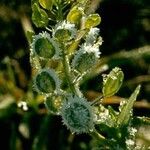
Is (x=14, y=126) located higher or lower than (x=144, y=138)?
higher

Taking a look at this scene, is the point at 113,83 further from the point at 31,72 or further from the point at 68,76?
the point at 31,72

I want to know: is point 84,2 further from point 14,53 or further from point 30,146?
point 14,53

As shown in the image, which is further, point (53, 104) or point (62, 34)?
point (53, 104)

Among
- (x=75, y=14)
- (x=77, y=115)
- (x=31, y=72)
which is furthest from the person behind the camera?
(x=31, y=72)

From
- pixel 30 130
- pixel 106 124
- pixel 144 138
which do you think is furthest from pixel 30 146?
pixel 106 124

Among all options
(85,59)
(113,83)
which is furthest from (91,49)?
(113,83)

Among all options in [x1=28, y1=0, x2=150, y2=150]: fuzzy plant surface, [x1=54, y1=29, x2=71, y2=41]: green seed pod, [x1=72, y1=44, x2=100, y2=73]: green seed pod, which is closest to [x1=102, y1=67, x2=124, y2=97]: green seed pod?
[x1=28, y1=0, x2=150, y2=150]: fuzzy plant surface

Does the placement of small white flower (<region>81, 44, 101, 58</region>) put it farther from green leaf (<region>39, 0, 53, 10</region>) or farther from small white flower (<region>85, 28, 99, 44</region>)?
green leaf (<region>39, 0, 53, 10</region>)
